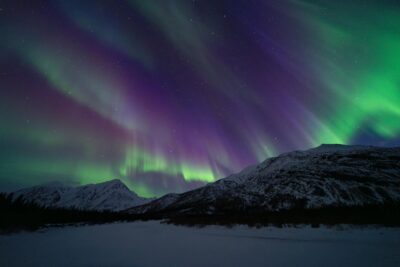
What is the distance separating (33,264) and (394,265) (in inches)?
485

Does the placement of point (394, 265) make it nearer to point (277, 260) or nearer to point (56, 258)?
point (277, 260)

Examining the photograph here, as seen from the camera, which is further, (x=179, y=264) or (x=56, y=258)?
(x=56, y=258)

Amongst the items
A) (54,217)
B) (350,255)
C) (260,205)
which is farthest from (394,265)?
(260,205)

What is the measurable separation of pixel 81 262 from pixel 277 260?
7257mm

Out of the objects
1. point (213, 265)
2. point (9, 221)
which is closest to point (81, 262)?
point (213, 265)

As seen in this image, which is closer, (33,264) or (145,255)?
(33,264)

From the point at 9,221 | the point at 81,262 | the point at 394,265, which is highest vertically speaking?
the point at 9,221

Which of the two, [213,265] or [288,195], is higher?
[288,195]

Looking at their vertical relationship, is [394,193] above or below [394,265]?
above

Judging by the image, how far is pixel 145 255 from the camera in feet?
29.2

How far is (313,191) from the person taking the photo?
186250 mm

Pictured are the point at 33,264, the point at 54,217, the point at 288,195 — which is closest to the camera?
the point at 33,264

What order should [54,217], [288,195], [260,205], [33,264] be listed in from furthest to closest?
[288,195] → [260,205] → [54,217] → [33,264]

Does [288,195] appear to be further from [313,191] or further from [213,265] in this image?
[213,265]
